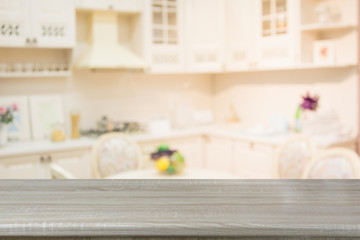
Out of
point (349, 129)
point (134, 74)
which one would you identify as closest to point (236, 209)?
point (349, 129)

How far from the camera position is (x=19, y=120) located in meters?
3.64

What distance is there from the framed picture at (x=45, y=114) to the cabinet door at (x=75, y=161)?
14.3 inches

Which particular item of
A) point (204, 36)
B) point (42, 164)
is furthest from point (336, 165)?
point (204, 36)

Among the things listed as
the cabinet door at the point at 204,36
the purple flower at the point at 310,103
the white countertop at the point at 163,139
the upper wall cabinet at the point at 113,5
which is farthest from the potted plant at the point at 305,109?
the upper wall cabinet at the point at 113,5

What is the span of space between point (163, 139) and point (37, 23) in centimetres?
143

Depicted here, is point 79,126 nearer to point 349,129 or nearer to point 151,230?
point 349,129

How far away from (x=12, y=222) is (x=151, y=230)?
258mm

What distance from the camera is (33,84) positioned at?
3842 millimetres

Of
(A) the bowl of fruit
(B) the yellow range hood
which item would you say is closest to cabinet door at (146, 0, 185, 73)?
(B) the yellow range hood

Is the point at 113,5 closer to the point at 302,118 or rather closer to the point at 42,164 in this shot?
the point at 42,164

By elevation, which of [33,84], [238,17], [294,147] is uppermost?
[238,17]

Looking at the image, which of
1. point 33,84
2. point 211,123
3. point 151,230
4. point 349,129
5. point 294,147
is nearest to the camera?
point 151,230

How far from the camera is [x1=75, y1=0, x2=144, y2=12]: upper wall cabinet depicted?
3.71 m

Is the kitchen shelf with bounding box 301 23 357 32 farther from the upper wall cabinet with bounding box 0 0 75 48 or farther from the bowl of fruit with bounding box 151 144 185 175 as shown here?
the upper wall cabinet with bounding box 0 0 75 48
